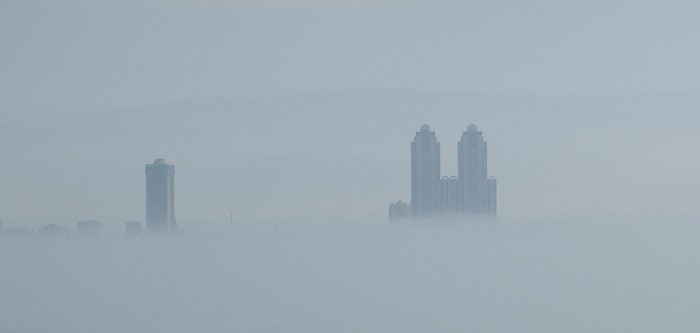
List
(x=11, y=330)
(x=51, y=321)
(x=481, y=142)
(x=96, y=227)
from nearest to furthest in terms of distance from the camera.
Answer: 1. (x=11, y=330)
2. (x=51, y=321)
3. (x=96, y=227)
4. (x=481, y=142)

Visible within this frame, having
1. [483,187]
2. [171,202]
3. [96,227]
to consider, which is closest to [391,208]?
[483,187]

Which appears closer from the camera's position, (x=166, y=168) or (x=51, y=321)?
(x=51, y=321)

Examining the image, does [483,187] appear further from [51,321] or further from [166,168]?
[51,321]

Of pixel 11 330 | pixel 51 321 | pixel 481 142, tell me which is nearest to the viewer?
pixel 11 330

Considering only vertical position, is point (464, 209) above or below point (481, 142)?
below

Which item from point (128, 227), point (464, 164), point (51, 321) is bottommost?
point (51, 321)

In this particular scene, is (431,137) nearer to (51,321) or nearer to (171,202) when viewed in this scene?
(171,202)
